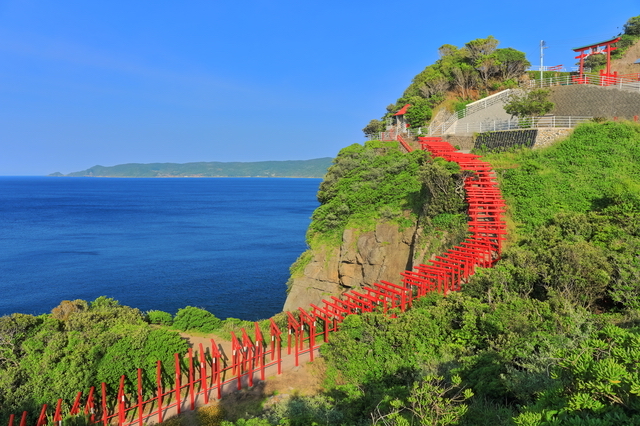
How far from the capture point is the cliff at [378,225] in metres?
21.2

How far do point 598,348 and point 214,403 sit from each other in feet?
31.4

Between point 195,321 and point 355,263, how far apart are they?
1009 centimetres

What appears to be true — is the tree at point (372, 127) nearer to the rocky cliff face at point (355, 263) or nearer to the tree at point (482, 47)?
the tree at point (482, 47)

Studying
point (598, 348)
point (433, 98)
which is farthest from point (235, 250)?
point (598, 348)

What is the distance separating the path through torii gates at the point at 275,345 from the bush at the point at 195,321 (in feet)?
8.17

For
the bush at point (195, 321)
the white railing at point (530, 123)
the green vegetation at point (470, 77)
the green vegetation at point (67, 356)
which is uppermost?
the green vegetation at point (470, 77)

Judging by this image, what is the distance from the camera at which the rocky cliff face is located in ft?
78.7

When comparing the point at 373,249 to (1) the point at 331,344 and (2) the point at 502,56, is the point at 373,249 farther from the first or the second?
(2) the point at 502,56

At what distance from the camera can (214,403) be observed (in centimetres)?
1162

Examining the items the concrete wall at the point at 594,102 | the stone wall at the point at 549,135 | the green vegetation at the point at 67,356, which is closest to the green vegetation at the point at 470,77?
the concrete wall at the point at 594,102

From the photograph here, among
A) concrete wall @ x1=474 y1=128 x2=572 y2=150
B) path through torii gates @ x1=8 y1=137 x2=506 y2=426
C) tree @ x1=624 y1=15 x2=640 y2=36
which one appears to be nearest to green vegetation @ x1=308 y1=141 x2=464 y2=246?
path through torii gates @ x1=8 y1=137 x2=506 y2=426

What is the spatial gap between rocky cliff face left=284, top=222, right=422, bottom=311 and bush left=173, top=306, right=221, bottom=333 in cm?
773

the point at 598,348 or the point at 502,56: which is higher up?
the point at 502,56

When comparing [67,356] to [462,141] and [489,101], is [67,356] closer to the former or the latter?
[462,141]
